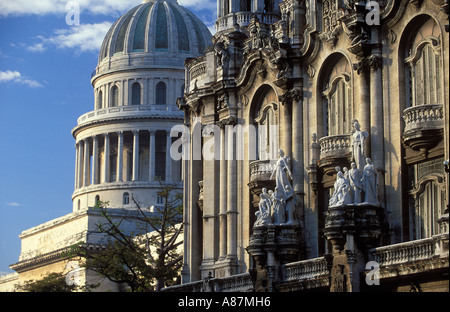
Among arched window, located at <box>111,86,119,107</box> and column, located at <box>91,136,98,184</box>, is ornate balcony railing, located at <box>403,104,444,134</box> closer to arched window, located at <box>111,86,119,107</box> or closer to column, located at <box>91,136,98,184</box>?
column, located at <box>91,136,98,184</box>

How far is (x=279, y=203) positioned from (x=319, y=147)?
3319 millimetres

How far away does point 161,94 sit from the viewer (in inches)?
5738

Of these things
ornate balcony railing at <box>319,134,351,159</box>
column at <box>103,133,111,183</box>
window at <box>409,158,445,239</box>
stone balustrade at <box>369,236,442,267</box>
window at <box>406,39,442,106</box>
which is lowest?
stone balustrade at <box>369,236,442,267</box>

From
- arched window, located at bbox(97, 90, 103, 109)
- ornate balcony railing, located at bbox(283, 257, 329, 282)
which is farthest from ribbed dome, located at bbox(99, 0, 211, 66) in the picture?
ornate balcony railing, located at bbox(283, 257, 329, 282)

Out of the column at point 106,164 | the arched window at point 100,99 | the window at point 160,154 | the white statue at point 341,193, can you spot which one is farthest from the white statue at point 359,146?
the arched window at point 100,99

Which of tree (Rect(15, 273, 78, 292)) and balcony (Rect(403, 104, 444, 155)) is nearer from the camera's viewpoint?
balcony (Rect(403, 104, 444, 155))

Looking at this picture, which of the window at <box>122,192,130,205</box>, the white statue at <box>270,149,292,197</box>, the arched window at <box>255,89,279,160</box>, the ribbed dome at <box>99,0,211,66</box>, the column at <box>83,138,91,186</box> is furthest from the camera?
the column at <box>83,138,91,186</box>

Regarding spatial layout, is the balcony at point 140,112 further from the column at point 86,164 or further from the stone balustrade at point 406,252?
the stone balustrade at point 406,252

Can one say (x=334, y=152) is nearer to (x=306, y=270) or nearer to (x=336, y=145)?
(x=336, y=145)

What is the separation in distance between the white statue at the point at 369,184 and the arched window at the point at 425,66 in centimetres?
340

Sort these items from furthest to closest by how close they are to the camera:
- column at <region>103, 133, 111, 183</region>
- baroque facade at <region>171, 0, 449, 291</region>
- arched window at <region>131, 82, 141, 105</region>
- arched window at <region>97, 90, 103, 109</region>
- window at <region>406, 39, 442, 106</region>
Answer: arched window at <region>97, 90, 103, 109</region> → arched window at <region>131, 82, 141, 105</region> → column at <region>103, 133, 111, 183</region> → window at <region>406, 39, 442, 106</region> → baroque facade at <region>171, 0, 449, 291</region>

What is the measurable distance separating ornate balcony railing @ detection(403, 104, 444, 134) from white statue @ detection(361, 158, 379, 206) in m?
2.17

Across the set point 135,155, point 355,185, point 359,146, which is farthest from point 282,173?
point 135,155

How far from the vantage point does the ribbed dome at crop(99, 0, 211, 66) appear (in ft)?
473
